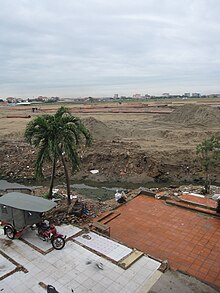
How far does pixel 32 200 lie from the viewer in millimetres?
8102

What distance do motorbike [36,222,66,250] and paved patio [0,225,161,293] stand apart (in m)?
0.15

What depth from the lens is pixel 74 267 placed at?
22.2 ft

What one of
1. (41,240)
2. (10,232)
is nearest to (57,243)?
(41,240)

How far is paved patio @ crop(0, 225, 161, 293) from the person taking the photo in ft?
20.1

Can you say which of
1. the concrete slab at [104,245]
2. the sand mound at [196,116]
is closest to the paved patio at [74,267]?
the concrete slab at [104,245]

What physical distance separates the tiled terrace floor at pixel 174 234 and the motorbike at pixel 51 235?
6.61ft

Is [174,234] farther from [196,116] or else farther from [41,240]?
[196,116]

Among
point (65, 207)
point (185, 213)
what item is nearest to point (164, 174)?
point (185, 213)

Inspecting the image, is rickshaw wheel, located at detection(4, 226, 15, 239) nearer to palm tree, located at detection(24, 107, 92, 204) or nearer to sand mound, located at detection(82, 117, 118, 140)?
palm tree, located at detection(24, 107, 92, 204)

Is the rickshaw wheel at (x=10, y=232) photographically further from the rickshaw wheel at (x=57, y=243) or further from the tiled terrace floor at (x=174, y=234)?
the tiled terrace floor at (x=174, y=234)

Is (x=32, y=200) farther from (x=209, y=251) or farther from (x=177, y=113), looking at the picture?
(x=177, y=113)

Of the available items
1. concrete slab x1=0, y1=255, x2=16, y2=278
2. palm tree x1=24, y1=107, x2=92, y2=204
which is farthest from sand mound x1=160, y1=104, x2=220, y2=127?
concrete slab x1=0, y1=255, x2=16, y2=278

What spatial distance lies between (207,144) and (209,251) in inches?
252

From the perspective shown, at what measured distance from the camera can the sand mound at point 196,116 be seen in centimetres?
3842
